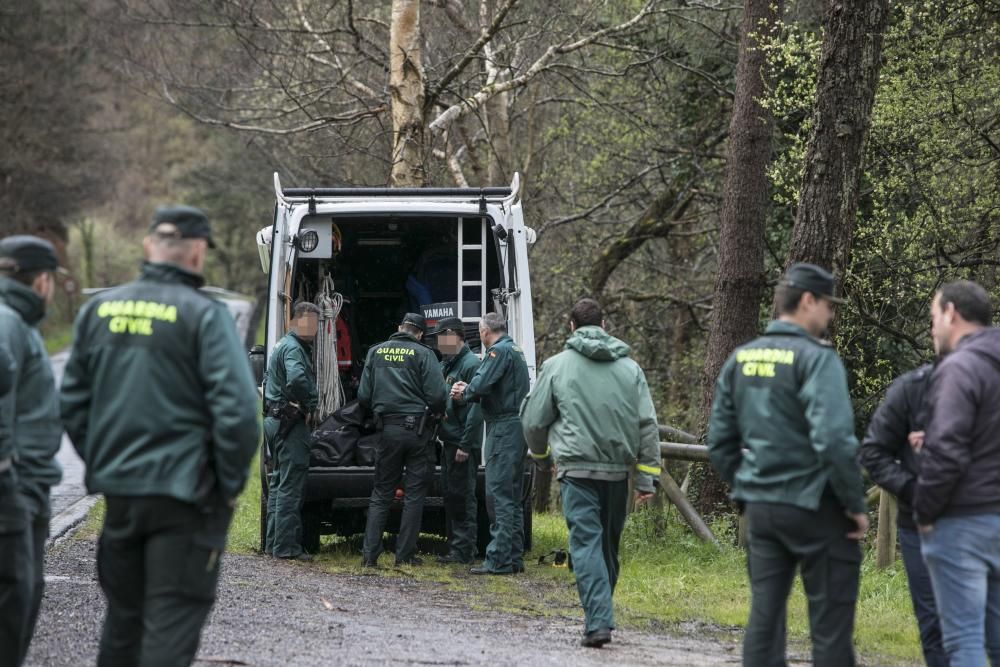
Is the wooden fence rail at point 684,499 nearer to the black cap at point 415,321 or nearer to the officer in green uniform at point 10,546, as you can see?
the black cap at point 415,321

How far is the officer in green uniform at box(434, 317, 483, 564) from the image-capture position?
10.8 m

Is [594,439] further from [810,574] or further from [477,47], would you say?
[477,47]

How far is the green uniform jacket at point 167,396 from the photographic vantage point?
15.4 ft

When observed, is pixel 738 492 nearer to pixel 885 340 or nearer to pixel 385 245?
pixel 385 245

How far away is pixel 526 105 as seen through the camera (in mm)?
21078

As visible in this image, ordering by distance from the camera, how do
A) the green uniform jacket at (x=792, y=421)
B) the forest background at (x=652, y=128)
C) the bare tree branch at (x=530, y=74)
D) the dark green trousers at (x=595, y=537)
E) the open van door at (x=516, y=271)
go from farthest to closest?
1. the bare tree branch at (x=530, y=74)
2. the forest background at (x=652, y=128)
3. the open van door at (x=516, y=271)
4. the dark green trousers at (x=595, y=537)
5. the green uniform jacket at (x=792, y=421)

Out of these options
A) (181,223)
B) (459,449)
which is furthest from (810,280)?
(459,449)

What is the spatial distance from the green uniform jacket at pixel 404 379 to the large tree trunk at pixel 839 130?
279 centimetres

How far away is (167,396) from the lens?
4.76 meters

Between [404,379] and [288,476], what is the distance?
3.87ft

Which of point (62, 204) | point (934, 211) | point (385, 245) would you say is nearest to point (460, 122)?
point (385, 245)

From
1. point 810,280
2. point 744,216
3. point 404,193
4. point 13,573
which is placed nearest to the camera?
point 13,573

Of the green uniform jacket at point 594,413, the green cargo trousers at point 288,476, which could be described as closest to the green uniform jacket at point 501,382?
the green cargo trousers at point 288,476

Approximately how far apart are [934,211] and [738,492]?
25.0 ft
